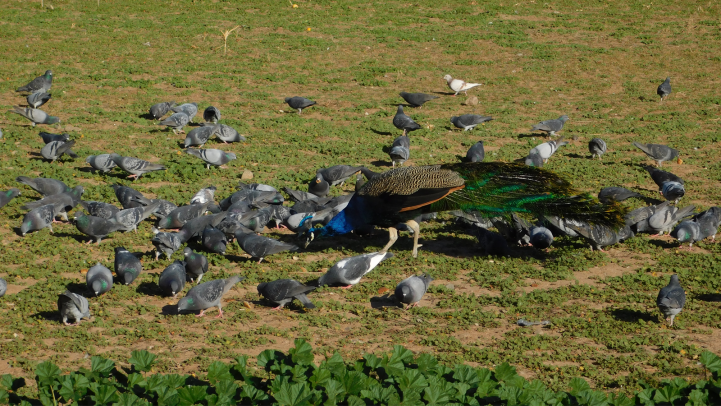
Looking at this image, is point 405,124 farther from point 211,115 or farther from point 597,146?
point 211,115

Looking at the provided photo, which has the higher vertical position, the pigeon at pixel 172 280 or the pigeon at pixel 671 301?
the pigeon at pixel 671 301

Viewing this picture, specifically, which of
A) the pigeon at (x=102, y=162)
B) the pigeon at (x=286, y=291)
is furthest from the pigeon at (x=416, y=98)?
the pigeon at (x=286, y=291)

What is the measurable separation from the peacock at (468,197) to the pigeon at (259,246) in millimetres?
832

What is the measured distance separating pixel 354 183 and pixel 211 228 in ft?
12.3

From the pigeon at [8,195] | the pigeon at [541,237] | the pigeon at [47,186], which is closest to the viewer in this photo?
the pigeon at [541,237]

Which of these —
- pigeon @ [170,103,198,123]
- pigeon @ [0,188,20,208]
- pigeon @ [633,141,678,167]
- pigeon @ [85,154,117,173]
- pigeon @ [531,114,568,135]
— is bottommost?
pigeon @ [0,188,20,208]

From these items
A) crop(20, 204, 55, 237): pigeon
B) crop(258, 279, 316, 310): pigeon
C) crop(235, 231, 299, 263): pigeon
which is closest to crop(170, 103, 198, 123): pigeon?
crop(20, 204, 55, 237): pigeon

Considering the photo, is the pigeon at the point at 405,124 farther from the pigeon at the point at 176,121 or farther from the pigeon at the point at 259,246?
the pigeon at the point at 259,246

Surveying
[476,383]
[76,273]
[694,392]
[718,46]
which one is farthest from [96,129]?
[718,46]

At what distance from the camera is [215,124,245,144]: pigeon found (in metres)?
14.1

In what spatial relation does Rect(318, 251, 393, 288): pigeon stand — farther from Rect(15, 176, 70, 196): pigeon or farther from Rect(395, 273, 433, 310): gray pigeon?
Rect(15, 176, 70, 196): pigeon

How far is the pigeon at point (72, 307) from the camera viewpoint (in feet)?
25.3

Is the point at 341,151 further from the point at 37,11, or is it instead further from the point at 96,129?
the point at 37,11

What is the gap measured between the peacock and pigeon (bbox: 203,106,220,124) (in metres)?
6.02
